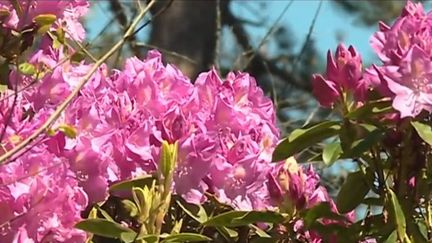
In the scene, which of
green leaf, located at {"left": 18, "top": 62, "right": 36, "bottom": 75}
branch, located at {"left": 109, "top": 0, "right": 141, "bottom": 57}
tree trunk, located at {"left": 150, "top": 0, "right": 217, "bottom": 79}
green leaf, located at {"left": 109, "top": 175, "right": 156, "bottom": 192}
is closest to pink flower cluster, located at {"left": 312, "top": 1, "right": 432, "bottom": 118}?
green leaf, located at {"left": 109, "top": 175, "right": 156, "bottom": 192}

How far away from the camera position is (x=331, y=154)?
1381mm

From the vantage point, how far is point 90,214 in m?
1.39

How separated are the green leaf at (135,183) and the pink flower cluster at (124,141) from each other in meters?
0.02

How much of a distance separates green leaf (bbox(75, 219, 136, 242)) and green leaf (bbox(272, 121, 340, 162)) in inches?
7.8

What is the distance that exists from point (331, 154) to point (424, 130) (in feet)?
0.40

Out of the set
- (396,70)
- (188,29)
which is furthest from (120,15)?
(396,70)

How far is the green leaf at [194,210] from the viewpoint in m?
1.38

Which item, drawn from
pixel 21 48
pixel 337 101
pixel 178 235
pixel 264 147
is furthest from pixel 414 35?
pixel 21 48

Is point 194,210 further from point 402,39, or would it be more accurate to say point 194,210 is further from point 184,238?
point 402,39

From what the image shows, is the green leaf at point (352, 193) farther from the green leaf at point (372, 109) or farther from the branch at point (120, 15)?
the branch at point (120, 15)

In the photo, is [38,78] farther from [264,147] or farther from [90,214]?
[264,147]

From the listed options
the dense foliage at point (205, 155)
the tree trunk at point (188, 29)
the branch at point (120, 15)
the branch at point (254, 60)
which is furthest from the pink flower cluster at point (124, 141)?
the tree trunk at point (188, 29)

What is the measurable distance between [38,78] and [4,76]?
0.14m

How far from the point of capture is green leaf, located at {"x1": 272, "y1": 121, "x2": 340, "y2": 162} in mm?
1381
